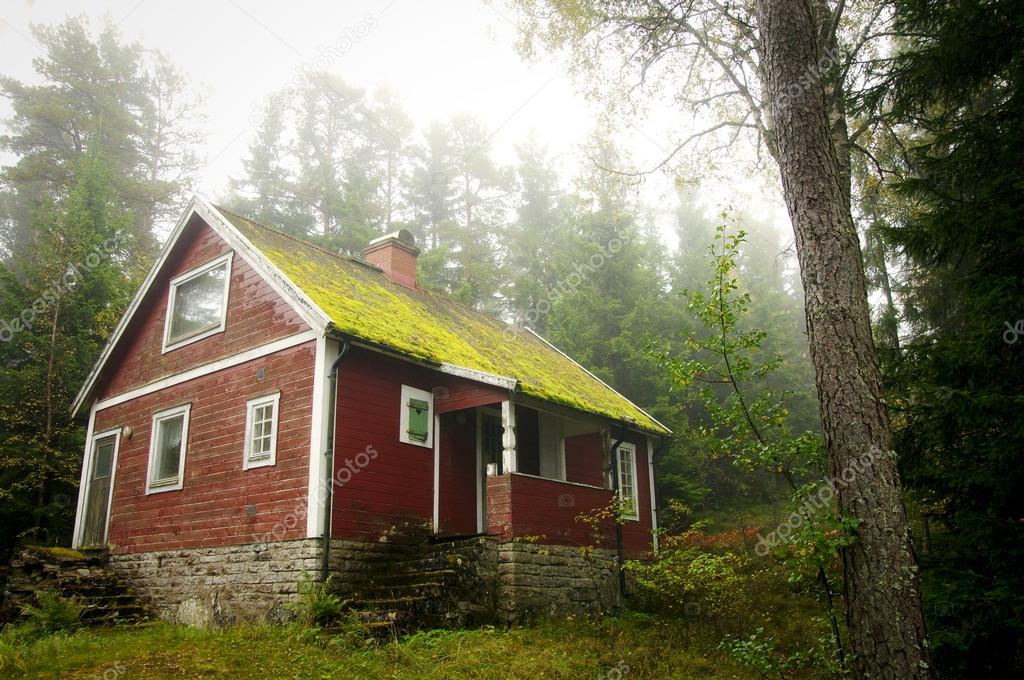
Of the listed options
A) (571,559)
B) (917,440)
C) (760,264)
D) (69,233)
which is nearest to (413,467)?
(571,559)

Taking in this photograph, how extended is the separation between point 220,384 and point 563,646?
781cm

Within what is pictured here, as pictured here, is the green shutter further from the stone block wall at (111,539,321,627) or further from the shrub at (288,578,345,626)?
the shrub at (288,578,345,626)

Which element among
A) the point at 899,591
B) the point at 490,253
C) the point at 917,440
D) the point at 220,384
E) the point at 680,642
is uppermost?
the point at 490,253

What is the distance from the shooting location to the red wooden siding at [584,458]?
50.9 feet

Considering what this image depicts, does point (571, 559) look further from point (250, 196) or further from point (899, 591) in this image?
point (250, 196)

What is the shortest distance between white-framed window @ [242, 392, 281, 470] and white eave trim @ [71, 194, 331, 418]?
5.18ft

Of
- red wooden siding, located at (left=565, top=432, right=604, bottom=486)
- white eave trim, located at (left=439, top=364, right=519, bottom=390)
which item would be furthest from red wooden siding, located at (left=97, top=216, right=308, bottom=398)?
red wooden siding, located at (left=565, top=432, right=604, bottom=486)

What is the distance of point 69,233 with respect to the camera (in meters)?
18.6

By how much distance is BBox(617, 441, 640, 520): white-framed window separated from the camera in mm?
16344

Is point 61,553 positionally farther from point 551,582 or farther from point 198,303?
point 551,582

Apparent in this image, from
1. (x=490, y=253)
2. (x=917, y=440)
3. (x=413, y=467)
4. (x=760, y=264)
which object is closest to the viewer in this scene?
(x=917, y=440)

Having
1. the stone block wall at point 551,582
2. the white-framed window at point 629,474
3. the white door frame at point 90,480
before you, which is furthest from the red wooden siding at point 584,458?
the white door frame at point 90,480

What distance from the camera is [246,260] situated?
13164mm

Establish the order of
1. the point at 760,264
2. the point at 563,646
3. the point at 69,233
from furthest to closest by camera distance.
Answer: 1. the point at 760,264
2. the point at 69,233
3. the point at 563,646
